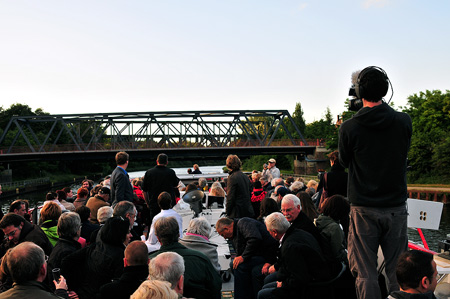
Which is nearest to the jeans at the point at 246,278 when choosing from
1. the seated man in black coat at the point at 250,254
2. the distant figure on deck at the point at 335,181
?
the seated man in black coat at the point at 250,254

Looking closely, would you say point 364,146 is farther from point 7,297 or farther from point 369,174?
point 7,297

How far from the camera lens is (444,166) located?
138ft

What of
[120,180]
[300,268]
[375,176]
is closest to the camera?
[375,176]

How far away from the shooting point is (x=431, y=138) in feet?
152

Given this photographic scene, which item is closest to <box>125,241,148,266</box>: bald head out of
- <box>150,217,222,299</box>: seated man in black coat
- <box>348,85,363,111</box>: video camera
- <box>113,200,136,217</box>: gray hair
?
<box>150,217,222,299</box>: seated man in black coat

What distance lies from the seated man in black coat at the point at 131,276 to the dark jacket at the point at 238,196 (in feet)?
11.7

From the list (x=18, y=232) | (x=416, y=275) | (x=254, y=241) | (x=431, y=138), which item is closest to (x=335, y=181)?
(x=254, y=241)

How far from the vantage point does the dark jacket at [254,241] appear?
219 inches

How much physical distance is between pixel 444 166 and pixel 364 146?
44688mm

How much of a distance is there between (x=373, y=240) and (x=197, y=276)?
1.88 meters

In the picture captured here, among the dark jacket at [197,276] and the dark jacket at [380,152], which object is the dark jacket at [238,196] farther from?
the dark jacket at [380,152]

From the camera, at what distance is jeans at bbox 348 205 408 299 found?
3.17 m

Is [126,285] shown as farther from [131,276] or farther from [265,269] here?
[265,269]

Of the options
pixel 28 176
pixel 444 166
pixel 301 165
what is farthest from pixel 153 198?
pixel 28 176
